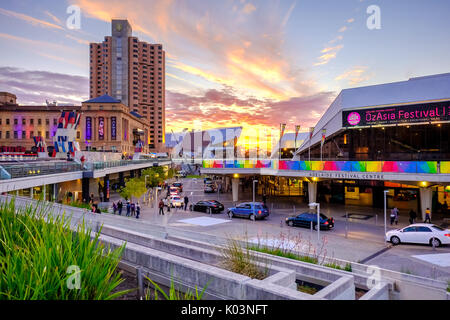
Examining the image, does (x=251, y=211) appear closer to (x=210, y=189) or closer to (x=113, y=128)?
(x=210, y=189)

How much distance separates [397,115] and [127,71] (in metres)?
150

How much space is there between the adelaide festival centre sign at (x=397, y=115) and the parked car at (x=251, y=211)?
14518 millimetres

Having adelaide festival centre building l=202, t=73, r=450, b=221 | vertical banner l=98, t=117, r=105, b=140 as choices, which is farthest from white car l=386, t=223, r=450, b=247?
vertical banner l=98, t=117, r=105, b=140

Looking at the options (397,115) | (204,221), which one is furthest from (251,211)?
(397,115)

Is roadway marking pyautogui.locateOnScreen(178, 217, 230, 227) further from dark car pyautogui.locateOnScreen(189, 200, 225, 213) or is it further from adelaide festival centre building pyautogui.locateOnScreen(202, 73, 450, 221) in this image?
adelaide festival centre building pyautogui.locateOnScreen(202, 73, 450, 221)

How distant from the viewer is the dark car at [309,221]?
2167cm

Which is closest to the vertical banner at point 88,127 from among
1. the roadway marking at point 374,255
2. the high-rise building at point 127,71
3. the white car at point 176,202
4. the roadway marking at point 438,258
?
the high-rise building at point 127,71

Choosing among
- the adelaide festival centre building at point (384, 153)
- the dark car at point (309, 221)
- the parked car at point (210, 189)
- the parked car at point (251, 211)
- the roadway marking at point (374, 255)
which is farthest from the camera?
the parked car at point (210, 189)

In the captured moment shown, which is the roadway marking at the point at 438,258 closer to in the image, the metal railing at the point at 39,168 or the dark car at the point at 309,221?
the dark car at the point at 309,221

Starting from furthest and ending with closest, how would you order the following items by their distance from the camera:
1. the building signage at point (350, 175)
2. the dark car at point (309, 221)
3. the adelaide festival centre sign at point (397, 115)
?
the adelaide festival centre sign at point (397, 115), the building signage at point (350, 175), the dark car at point (309, 221)

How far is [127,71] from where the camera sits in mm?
156375
